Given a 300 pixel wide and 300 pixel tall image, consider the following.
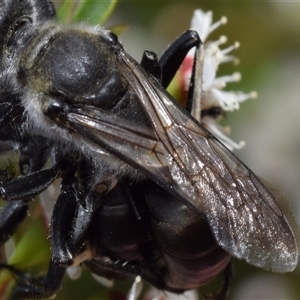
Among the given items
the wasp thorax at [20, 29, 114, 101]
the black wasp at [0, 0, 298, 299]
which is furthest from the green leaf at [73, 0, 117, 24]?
the wasp thorax at [20, 29, 114, 101]

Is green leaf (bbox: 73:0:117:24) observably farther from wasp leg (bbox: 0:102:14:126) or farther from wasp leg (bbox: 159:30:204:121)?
wasp leg (bbox: 0:102:14:126)

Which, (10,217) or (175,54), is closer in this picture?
(10,217)

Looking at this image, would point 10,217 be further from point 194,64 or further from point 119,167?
point 194,64

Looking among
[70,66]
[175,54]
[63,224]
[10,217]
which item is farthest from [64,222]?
[175,54]

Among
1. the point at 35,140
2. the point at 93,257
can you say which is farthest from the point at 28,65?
the point at 93,257

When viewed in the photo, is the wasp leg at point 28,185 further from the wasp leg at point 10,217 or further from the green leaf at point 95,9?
the green leaf at point 95,9

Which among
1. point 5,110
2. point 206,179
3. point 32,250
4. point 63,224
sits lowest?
point 32,250

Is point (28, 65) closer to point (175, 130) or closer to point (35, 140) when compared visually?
point (35, 140)
